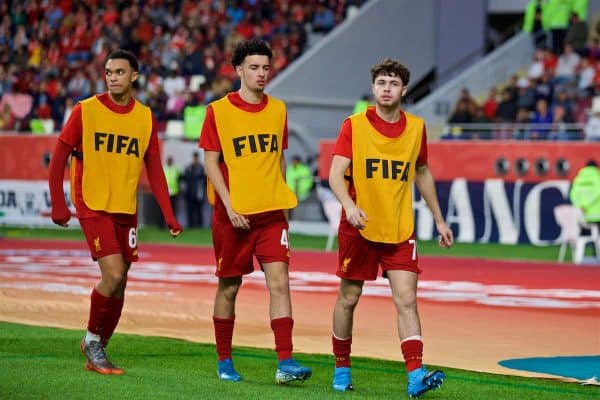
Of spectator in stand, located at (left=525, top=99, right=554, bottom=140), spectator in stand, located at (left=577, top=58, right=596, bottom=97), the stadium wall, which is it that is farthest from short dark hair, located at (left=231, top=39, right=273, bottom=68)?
spectator in stand, located at (left=577, top=58, right=596, bottom=97)

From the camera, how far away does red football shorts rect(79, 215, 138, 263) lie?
33.3 feet

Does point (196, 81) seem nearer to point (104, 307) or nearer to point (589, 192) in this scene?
point (589, 192)

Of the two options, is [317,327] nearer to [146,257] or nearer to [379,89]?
[379,89]

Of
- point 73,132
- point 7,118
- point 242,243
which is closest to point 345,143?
point 242,243

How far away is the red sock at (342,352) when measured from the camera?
378 inches

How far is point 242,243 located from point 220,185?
442mm

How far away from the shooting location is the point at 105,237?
10.2 meters

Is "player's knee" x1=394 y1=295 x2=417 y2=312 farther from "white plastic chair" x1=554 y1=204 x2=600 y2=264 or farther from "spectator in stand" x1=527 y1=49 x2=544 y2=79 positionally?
"spectator in stand" x1=527 y1=49 x2=544 y2=79

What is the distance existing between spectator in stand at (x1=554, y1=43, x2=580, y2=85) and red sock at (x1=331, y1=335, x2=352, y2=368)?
923 inches

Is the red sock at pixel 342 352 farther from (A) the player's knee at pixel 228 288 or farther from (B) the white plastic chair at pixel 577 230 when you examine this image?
(B) the white plastic chair at pixel 577 230

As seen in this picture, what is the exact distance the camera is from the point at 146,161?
10703 mm

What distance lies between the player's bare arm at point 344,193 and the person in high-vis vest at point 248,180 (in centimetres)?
44

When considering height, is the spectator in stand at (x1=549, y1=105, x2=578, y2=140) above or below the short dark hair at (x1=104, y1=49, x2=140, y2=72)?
below

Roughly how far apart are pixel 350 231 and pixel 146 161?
190cm
